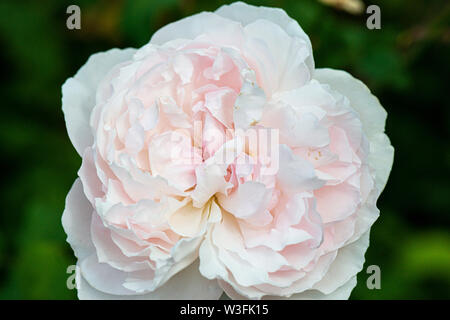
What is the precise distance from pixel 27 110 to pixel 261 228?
1574mm

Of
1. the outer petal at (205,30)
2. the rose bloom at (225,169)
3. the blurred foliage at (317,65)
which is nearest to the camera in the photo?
the rose bloom at (225,169)

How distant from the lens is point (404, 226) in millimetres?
2201

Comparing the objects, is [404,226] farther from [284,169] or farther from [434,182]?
[284,169]

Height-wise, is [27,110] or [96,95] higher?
[96,95]

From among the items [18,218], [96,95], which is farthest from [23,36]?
[96,95]

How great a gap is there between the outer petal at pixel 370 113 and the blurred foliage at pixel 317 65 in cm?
36

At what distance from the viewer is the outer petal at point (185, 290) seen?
138 centimetres

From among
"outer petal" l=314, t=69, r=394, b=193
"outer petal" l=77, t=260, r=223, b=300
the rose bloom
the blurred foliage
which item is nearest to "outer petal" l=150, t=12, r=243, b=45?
the rose bloom

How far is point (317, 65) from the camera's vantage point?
5.81 feet

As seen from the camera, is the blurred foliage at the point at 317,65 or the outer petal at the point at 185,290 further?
the blurred foliage at the point at 317,65

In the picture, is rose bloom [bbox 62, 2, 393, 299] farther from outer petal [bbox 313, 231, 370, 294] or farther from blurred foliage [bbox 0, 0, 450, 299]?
blurred foliage [bbox 0, 0, 450, 299]

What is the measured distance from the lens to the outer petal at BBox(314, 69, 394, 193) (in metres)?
1.44

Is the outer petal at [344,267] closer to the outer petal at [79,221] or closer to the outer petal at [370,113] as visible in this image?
the outer petal at [370,113]

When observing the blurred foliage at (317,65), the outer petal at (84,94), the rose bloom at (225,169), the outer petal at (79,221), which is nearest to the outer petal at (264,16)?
the rose bloom at (225,169)
